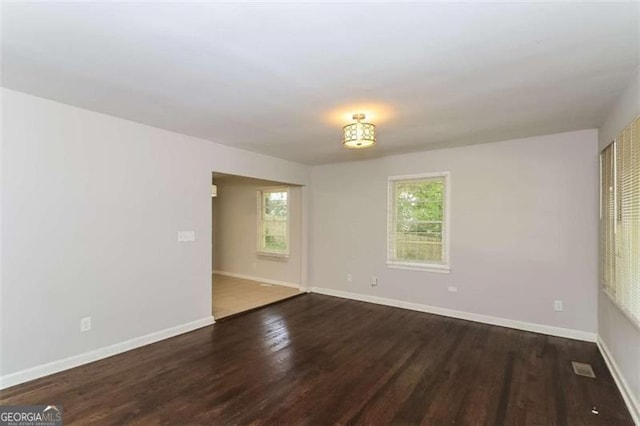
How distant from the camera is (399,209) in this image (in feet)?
17.6

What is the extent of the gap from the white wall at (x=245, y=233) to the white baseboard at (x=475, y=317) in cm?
114

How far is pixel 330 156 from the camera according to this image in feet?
17.6

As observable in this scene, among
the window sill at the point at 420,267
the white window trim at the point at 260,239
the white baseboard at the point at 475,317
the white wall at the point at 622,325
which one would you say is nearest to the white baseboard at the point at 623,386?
the white wall at the point at 622,325

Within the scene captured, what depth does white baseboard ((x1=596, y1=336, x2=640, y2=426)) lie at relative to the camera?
228 cm

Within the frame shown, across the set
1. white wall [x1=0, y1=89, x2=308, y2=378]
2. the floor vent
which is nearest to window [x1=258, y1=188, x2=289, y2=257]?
white wall [x1=0, y1=89, x2=308, y2=378]

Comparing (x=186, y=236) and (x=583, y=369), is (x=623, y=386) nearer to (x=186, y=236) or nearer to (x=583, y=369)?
(x=583, y=369)

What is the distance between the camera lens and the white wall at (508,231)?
3826 mm

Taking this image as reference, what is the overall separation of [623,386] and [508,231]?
2075 mm

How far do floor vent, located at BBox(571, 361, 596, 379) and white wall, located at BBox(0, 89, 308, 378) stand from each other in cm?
431

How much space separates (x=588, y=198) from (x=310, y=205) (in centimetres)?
433

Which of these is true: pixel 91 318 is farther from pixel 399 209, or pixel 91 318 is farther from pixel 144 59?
pixel 399 209

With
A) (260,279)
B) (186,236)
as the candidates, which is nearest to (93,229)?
(186,236)

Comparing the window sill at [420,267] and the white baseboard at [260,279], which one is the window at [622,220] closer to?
the window sill at [420,267]

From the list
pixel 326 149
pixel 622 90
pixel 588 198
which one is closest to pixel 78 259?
pixel 326 149
